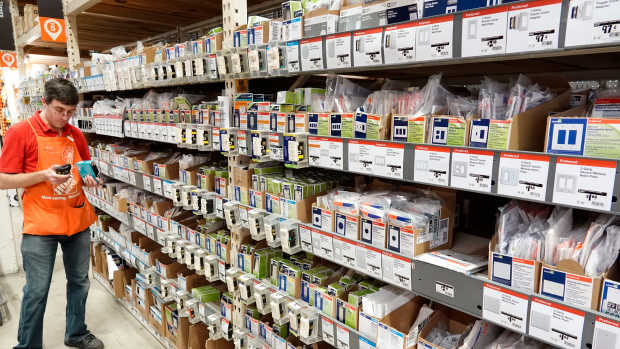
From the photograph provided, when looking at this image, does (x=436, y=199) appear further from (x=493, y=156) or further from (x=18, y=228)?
(x=18, y=228)

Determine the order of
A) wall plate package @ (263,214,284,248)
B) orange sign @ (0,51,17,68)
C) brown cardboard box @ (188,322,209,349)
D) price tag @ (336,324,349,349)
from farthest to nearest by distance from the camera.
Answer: orange sign @ (0,51,17,68), brown cardboard box @ (188,322,209,349), wall plate package @ (263,214,284,248), price tag @ (336,324,349,349)

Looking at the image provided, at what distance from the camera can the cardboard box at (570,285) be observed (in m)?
0.86

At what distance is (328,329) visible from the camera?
154 centimetres

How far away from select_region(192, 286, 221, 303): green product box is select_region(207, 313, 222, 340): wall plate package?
0.44 ft

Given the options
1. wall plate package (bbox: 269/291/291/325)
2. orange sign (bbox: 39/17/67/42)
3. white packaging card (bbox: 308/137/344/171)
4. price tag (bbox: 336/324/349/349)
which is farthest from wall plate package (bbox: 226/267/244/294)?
orange sign (bbox: 39/17/67/42)

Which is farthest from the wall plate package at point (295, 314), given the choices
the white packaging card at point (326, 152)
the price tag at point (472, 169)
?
the price tag at point (472, 169)

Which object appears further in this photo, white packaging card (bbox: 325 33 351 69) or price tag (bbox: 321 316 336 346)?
price tag (bbox: 321 316 336 346)

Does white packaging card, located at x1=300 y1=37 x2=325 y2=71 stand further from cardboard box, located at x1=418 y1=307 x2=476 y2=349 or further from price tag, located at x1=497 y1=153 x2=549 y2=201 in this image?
cardboard box, located at x1=418 y1=307 x2=476 y2=349

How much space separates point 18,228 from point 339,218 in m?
5.88

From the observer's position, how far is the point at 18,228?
5461 millimetres

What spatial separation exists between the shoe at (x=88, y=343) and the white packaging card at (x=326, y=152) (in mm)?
2299

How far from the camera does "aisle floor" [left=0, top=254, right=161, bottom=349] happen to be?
2.84 m

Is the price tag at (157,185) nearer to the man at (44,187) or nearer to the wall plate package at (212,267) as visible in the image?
the man at (44,187)

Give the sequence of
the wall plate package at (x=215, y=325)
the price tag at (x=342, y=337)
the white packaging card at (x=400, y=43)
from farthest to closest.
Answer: the wall plate package at (x=215, y=325)
the price tag at (x=342, y=337)
the white packaging card at (x=400, y=43)
